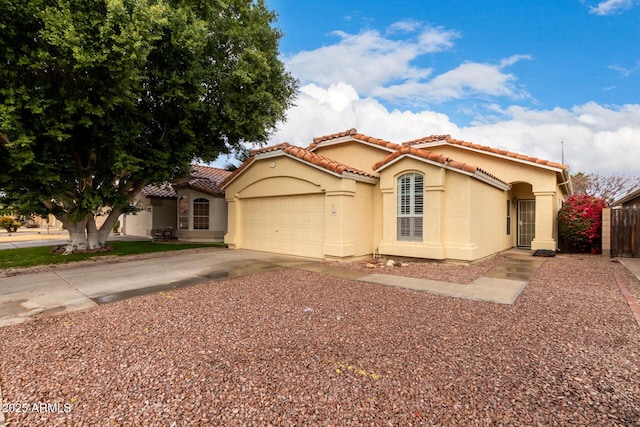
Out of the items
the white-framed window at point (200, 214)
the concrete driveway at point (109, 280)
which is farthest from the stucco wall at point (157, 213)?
the concrete driveway at point (109, 280)

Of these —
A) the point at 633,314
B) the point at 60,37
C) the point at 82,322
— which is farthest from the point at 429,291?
the point at 60,37

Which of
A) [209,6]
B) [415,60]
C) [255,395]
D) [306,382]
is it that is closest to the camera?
[255,395]

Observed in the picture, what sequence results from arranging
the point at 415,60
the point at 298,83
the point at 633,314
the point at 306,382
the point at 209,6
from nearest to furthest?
the point at 306,382 → the point at 633,314 → the point at 209,6 → the point at 298,83 → the point at 415,60

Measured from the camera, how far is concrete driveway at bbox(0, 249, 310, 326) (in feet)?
18.6

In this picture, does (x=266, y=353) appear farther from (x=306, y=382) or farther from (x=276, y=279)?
(x=276, y=279)

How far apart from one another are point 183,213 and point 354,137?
11180 mm

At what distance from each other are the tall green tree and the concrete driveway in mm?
3052

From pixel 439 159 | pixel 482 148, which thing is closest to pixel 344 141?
pixel 439 159

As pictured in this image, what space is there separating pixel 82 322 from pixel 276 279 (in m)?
3.89

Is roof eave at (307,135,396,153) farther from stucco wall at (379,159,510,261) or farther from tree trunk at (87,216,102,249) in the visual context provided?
tree trunk at (87,216,102,249)

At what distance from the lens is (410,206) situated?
1023 cm

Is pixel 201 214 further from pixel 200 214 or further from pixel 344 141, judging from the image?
pixel 344 141

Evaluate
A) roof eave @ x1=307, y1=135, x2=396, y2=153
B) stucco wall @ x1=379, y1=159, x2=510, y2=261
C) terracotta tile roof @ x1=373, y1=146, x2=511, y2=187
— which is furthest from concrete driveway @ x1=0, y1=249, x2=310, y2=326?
roof eave @ x1=307, y1=135, x2=396, y2=153

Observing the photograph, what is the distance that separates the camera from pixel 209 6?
10.9 m
